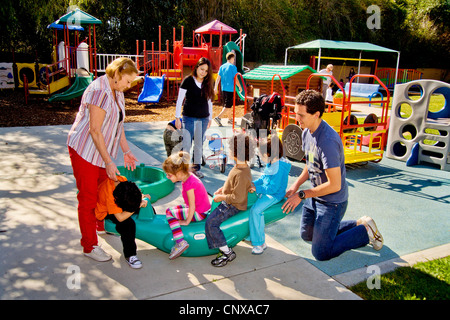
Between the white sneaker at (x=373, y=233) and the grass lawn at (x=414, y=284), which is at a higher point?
the white sneaker at (x=373, y=233)

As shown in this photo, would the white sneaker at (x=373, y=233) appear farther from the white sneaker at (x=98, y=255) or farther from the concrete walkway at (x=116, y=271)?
the white sneaker at (x=98, y=255)

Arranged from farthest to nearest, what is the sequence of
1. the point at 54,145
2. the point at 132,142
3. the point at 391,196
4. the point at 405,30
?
the point at 405,30
the point at 132,142
the point at 54,145
the point at 391,196

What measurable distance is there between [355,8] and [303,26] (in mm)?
4923

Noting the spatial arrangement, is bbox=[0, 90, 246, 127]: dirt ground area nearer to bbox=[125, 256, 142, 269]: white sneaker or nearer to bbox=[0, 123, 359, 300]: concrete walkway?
bbox=[0, 123, 359, 300]: concrete walkway

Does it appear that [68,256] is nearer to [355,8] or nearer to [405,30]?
[355,8]

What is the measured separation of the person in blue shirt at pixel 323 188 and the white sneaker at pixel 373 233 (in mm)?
33

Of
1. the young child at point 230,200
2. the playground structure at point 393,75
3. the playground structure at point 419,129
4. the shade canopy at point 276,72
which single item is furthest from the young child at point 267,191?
the playground structure at point 393,75

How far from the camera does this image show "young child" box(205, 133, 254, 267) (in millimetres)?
3439

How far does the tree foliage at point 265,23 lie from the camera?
1995cm

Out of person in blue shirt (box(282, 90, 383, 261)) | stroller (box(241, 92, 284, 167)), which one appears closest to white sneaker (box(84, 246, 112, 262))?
person in blue shirt (box(282, 90, 383, 261))

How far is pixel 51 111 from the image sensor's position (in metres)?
11.9

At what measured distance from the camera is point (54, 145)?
768cm

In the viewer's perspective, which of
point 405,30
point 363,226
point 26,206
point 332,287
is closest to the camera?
point 332,287
